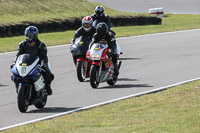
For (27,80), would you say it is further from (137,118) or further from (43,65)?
(137,118)

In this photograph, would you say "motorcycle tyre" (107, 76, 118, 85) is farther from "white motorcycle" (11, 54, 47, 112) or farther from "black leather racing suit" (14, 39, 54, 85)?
"white motorcycle" (11, 54, 47, 112)

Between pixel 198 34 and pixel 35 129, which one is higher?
pixel 35 129

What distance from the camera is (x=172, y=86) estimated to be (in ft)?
40.3

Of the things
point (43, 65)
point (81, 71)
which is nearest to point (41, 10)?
point (81, 71)

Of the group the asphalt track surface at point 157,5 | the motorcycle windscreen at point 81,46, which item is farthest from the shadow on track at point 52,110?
the asphalt track surface at point 157,5

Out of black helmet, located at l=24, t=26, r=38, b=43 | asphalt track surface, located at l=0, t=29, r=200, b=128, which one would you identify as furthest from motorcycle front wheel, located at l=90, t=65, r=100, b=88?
black helmet, located at l=24, t=26, r=38, b=43

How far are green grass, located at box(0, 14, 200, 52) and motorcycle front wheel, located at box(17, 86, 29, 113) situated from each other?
37.2 ft

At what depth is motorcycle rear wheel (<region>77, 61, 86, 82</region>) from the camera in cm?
1320

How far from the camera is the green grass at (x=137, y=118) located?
762cm

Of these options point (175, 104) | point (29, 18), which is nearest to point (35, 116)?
point (175, 104)

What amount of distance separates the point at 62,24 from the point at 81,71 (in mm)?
15018

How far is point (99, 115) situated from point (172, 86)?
3661mm

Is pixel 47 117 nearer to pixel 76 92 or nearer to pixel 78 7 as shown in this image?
pixel 76 92

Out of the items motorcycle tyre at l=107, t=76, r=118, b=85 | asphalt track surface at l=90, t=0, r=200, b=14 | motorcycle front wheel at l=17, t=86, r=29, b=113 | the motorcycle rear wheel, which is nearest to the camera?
motorcycle front wheel at l=17, t=86, r=29, b=113
